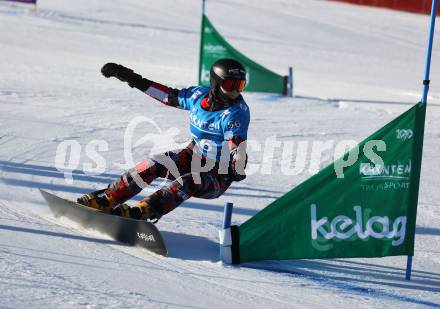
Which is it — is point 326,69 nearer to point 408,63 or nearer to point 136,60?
point 408,63

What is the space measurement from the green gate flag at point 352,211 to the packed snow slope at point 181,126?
0.80ft

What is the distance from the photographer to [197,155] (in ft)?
21.1

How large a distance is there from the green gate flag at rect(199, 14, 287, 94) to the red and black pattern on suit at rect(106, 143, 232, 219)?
7.54 metres

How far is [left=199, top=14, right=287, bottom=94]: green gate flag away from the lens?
1392 cm

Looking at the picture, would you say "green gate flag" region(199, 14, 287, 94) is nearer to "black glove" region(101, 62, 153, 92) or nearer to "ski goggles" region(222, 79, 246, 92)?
"black glove" region(101, 62, 153, 92)

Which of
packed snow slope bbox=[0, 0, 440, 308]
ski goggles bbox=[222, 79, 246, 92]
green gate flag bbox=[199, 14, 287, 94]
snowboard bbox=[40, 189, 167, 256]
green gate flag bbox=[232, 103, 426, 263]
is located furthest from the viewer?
green gate flag bbox=[199, 14, 287, 94]

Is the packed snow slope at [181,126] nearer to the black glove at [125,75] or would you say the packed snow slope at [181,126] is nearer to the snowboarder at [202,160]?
the snowboarder at [202,160]

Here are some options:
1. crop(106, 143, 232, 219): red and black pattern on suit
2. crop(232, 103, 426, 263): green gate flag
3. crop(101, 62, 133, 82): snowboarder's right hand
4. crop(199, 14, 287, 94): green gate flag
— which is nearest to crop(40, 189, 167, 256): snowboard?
crop(106, 143, 232, 219): red and black pattern on suit

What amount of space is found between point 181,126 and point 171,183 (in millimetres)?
5088

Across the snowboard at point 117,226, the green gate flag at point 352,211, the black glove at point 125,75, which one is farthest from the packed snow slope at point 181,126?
the black glove at point 125,75

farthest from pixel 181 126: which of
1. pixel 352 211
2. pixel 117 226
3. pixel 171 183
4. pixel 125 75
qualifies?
pixel 352 211

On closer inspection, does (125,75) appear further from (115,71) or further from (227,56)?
(227,56)

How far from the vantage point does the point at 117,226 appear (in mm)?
5992

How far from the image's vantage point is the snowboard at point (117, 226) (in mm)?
5801
